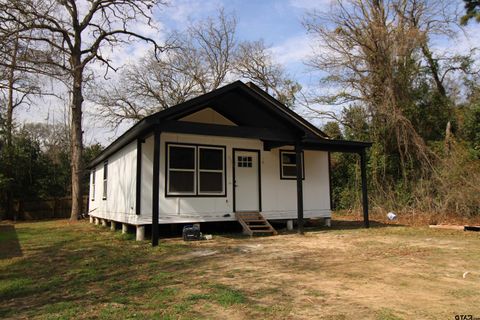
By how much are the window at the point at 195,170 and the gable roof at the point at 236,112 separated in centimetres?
116

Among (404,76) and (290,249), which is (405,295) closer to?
(290,249)

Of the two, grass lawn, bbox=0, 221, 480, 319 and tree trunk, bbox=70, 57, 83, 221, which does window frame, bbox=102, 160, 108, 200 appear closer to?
tree trunk, bbox=70, 57, 83, 221

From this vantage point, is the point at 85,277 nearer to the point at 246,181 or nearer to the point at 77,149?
the point at 246,181

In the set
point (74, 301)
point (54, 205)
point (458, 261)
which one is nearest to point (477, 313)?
point (458, 261)

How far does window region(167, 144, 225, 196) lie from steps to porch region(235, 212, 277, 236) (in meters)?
0.95

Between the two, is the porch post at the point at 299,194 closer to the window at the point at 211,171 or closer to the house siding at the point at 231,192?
the house siding at the point at 231,192

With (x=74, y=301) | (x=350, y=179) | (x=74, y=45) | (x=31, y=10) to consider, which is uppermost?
(x=74, y=45)

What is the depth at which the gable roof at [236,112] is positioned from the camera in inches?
383

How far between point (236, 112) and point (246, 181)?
2.20 m

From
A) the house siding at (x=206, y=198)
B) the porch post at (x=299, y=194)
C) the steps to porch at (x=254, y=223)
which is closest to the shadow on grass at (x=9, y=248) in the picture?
the house siding at (x=206, y=198)

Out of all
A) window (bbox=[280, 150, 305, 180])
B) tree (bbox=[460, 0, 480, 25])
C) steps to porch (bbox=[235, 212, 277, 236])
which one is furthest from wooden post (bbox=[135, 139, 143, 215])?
tree (bbox=[460, 0, 480, 25])

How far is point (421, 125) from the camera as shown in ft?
57.4

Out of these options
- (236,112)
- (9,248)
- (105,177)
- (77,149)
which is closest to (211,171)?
(236,112)

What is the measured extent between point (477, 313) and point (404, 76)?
15.5m
